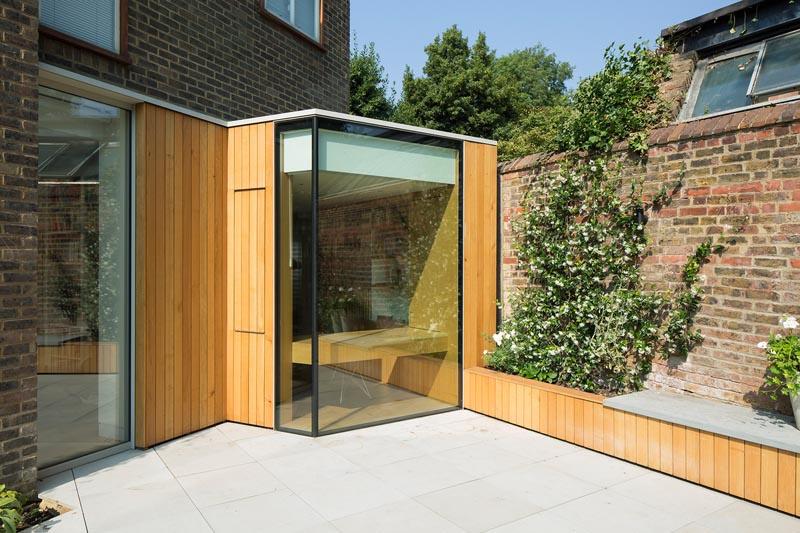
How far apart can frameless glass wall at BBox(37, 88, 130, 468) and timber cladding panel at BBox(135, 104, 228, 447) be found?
0.14 m

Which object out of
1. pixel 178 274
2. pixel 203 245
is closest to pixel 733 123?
pixel 203 245

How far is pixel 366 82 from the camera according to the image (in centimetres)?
1959

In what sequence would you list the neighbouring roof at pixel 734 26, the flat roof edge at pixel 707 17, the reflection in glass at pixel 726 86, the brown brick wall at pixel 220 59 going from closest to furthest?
1. the brown brick wall at pixel 220 59
2. the reflection in glass at pixel 726 86
3. the neighbouring roof at pixel 734 26
4. the flat roof edge at pixel 707 17

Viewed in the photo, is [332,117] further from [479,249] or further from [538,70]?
[538,70]

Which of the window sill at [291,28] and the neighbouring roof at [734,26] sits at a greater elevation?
the window sill at [291,28]

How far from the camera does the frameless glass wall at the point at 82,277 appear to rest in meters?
4.01

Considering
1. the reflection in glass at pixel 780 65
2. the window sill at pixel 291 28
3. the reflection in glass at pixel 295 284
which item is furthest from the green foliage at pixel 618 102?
the window sill at pixel 291 28

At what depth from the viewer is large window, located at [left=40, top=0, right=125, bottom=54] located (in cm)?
425

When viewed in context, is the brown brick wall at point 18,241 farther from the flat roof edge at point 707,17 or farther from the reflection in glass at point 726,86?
the flat roof edge at point 707,17

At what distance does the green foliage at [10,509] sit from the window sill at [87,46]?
Result: 10.6ft

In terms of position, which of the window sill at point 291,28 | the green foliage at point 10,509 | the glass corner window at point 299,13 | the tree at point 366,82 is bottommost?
the green foliage at point 10,509

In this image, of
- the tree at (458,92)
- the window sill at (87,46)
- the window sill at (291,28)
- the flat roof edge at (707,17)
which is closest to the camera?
the window sill at (87,46)

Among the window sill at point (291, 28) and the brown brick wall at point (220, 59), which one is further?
the window sill at point (291, 28)

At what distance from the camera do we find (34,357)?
11.6ft
